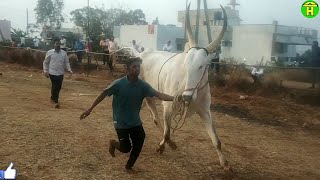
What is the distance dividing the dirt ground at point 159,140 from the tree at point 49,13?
1602 inches

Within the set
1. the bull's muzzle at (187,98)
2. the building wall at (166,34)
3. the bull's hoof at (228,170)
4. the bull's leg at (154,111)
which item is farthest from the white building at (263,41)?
the bull's muzzle at (187,98)

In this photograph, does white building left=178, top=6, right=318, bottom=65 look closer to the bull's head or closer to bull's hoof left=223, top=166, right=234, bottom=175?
the bull's head

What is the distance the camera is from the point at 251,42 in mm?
26609

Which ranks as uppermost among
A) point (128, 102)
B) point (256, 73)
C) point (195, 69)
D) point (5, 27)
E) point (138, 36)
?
point (5, 27)

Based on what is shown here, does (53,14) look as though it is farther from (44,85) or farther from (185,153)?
(185,153)

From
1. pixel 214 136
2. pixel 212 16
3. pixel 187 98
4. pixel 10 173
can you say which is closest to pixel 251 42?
pixel 212 16

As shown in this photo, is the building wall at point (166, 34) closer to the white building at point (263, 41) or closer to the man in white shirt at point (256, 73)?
the white building at point (263, 41)

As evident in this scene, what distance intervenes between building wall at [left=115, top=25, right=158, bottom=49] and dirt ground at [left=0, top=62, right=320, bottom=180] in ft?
73.5

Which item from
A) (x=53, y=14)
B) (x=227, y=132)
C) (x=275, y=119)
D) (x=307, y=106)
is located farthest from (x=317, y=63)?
(x=53, y=14)

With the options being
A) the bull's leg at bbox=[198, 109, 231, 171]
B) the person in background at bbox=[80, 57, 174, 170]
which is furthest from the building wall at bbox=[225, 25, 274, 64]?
the person in background at bbox=[80, 57, 174, 170]

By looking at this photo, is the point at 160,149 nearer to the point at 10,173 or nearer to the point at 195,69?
the point at 195,69

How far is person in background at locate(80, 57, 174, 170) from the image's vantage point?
4.88 metres

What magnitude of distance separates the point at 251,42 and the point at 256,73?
14.6 metres

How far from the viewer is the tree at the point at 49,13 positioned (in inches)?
1973
